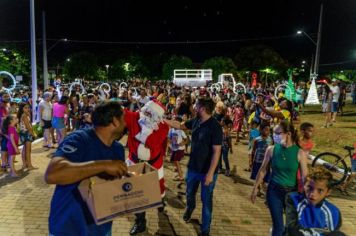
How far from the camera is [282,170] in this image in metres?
4.49

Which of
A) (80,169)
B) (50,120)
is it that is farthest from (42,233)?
(50,120)

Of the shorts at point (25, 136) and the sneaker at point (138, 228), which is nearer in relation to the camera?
the sneaker at point (138, 228)

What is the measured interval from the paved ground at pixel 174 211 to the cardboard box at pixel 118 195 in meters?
2.96

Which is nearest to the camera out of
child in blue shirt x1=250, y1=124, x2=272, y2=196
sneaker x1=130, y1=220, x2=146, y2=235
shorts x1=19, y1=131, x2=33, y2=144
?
sneaker x1=130, y1=220, x2=146, y2=235

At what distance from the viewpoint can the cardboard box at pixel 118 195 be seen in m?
2.49

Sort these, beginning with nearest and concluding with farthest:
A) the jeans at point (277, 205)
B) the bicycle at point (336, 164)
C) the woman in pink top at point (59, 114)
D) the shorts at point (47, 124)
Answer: the jeans at point (277, 205) → the bicycle at point (336, 164) → the woman in pink top at point (59, 114) → the shorts at point (47, 124)

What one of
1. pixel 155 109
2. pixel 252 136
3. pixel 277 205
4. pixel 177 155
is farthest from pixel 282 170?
pixel 252 136

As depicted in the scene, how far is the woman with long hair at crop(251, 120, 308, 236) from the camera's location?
4.46m

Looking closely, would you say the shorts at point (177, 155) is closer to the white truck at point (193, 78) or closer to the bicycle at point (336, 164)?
the bicycle at point (336, 164)

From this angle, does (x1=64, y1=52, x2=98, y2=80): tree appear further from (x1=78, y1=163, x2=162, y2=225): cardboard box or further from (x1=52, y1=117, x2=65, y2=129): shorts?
(x1=78, y1=163, x2=162, y2=225): cardboard box

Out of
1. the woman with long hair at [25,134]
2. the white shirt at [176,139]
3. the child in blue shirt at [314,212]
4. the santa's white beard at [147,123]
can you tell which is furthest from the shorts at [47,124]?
the child in blue shirt at [314,212]

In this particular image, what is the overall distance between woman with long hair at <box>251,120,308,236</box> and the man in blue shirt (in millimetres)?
2410

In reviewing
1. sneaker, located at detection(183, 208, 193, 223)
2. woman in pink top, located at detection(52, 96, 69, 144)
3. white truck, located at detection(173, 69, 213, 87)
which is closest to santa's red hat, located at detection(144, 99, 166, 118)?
sneaker, located at detection(183, 208, 193, 223)

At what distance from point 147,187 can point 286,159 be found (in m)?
2.38
